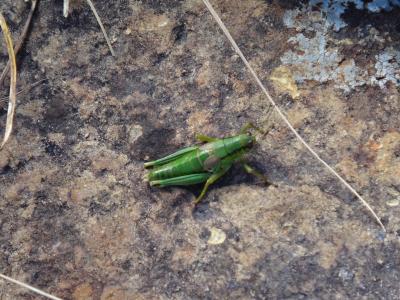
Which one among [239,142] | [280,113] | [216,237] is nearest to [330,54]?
[280,113]

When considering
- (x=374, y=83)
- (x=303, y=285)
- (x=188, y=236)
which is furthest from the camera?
(x=374, y=83)

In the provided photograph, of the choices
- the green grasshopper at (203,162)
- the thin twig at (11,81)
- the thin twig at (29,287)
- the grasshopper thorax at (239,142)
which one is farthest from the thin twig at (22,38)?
the grasshopper thorax at (239,142)

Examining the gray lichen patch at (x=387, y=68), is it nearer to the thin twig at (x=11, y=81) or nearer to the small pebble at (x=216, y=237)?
the small pebble at (x=216, y=237)

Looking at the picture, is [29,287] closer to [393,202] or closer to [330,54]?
[393,202]

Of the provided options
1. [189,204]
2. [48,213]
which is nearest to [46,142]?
[48,213]

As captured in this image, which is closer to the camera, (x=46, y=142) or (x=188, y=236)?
(x=188, y=236)

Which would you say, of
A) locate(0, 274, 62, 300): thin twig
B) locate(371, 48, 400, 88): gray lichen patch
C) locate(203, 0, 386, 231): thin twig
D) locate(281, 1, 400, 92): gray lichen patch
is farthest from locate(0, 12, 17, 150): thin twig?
locate(371, 48, 400, 88): gray lichen patch

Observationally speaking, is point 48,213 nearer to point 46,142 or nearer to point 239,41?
point 46,142

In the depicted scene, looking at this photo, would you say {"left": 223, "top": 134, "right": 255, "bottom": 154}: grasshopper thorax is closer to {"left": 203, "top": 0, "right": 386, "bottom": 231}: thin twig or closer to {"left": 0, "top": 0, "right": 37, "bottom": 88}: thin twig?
{"left": 203, "top": 0, "right": 386, "bottom": 231}: thin twig

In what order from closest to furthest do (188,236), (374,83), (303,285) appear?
(303,285) → (188,236) → (374,83)
